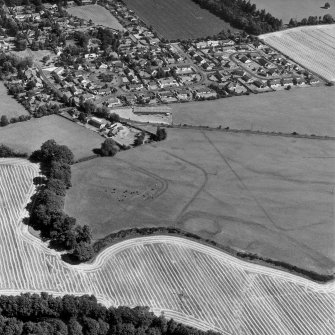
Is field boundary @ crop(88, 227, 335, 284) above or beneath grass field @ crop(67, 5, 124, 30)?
beneath

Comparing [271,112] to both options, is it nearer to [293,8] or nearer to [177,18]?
[177,18]

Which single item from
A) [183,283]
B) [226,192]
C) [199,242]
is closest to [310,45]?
[226,192]

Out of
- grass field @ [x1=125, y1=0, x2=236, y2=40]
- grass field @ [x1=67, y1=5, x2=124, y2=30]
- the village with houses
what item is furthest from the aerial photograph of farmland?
grass field @ [x1=67, y1=5, x2=124, y2=30]

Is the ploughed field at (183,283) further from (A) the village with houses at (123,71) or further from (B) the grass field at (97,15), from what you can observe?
(B) the grass field at (97,15)

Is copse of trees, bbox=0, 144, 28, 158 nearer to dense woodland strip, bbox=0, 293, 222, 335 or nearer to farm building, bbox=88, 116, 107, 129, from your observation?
farm building, bbox=88, 116, 107, 129

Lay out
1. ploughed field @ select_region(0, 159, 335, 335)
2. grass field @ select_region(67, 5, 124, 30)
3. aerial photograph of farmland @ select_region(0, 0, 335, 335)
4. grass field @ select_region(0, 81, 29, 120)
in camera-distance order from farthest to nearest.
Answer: grass field @ select_region(67, 5, 124, 30), grass field @ select_region(0, 81, 29, 120), aerial photograph of farmland @ select_region(0, 0, 335, 335), ploughed field @ select_region(0, 159, 335, 335)
